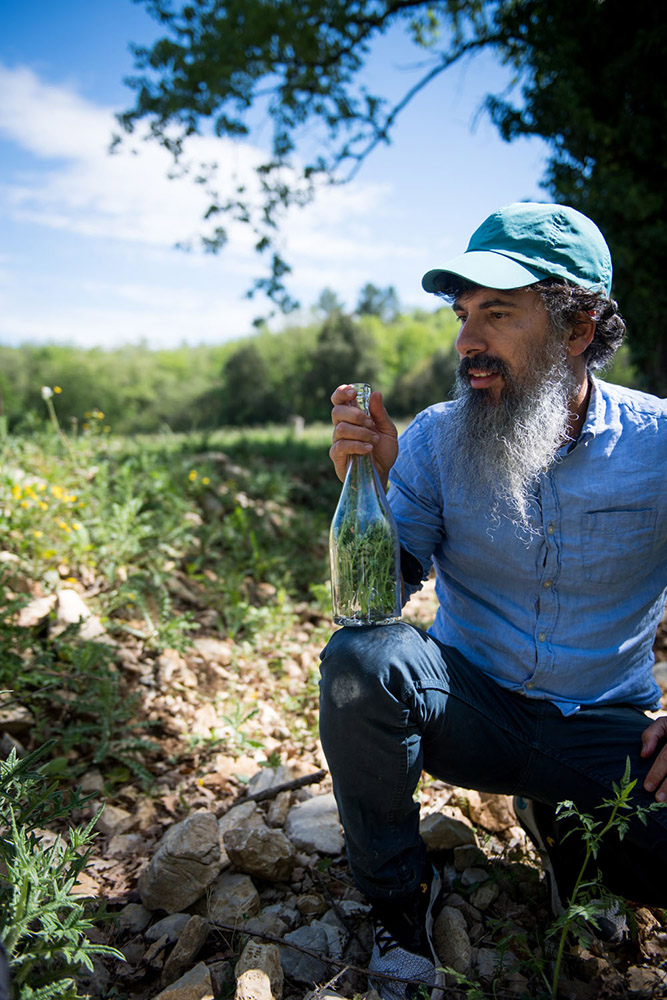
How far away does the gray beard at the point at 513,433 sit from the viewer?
2.00 metres

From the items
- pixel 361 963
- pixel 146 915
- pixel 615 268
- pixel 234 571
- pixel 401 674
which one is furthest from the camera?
pixel 615 268

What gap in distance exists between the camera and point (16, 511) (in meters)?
3.98

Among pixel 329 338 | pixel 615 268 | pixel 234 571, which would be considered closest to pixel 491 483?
pixel 234 571

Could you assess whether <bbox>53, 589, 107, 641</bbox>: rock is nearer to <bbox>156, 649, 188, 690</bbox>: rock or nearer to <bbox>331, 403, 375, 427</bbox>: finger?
<bbox>156, 649, 188, 690</bbox>: rock

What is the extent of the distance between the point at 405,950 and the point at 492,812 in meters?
0.81

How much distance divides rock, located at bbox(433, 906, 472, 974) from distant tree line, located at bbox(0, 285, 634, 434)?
1938cm

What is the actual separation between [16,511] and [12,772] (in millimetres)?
2805

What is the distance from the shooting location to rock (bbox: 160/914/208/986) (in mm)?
1724

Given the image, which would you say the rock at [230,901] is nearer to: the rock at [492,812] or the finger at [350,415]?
the rock at [492,812]

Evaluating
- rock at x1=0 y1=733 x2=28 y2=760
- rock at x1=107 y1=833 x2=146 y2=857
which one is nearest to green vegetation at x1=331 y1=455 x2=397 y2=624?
rock at x1=107 y1=833 x2=146 y2=857

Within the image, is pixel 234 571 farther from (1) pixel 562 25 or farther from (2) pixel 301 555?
(1) pixel 562 25

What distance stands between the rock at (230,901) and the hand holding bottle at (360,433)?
1191 millimetres

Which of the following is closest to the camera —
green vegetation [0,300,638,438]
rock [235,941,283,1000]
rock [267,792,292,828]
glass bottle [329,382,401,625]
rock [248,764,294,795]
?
rock [235,941,283,1000]

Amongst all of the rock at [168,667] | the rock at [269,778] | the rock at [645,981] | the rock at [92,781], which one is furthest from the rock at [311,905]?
the rock at [168,667]
